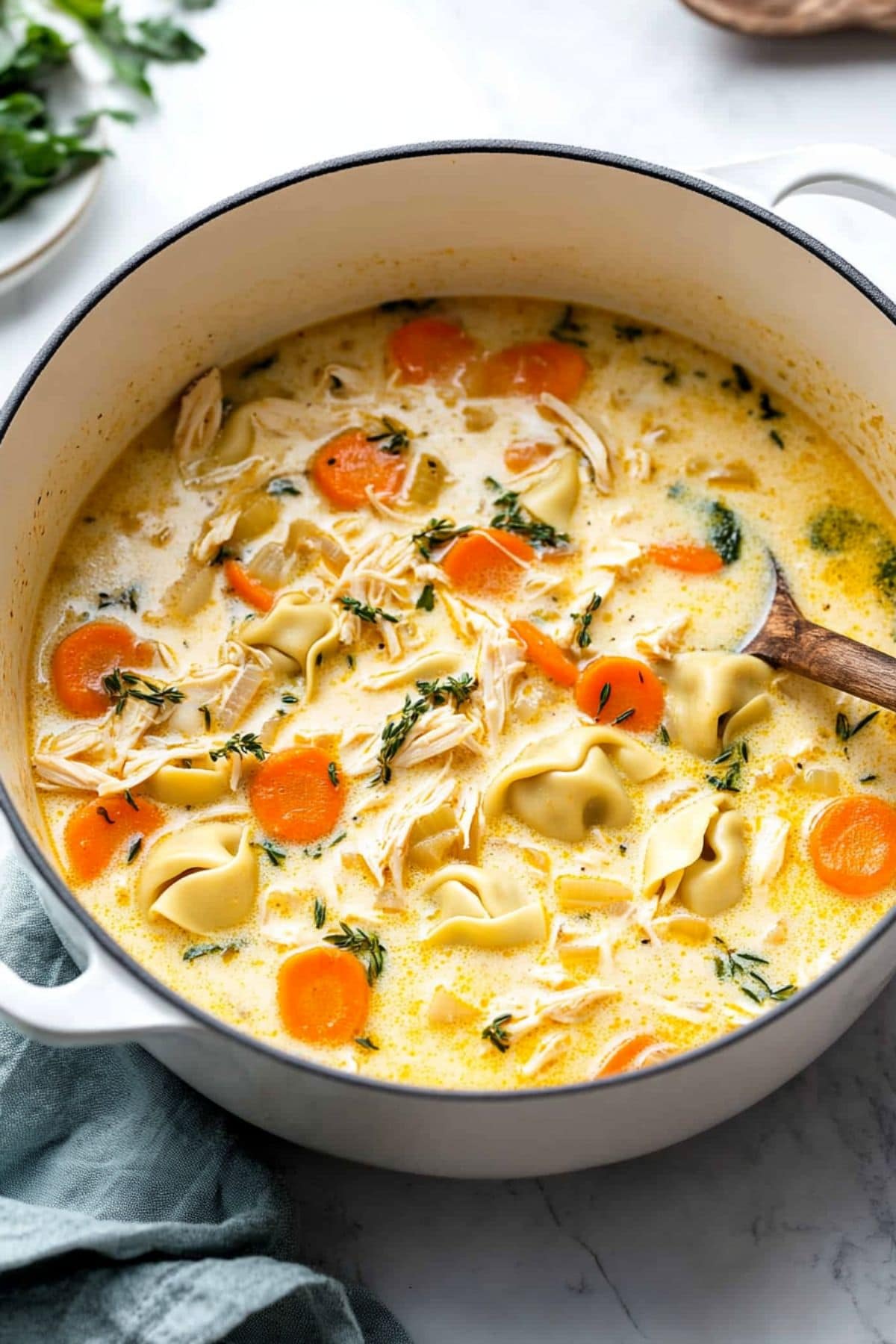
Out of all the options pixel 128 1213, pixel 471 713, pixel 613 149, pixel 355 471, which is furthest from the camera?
pixel 613 149

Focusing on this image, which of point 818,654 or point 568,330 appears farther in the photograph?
point 568,330

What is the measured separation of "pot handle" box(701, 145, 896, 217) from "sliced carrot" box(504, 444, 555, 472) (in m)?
0.75

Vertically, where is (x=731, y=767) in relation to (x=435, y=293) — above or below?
below

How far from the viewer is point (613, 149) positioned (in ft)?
14.4

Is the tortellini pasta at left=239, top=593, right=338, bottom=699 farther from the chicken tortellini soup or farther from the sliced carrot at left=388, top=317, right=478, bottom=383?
the sliced carrot at left=388, top=317, right=478, bottom=383

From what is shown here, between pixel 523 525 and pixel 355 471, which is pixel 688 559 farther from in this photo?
pixel 355 471

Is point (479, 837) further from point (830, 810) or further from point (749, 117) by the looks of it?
point (749, 117)

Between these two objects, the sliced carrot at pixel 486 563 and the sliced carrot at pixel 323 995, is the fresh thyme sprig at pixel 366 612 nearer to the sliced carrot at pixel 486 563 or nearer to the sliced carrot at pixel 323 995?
the sliced carrot at pixel 486 563

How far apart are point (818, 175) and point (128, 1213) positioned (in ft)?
8.80

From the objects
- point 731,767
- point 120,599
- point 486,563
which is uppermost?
point 486,563

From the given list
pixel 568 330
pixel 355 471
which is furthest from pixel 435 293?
pixel 355 471

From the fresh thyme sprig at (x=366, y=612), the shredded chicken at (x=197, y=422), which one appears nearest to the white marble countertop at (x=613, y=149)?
the shredded chicken at (x=197, y=422)

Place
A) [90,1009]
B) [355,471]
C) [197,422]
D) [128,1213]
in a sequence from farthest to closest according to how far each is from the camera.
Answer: [197,422], [355,471], [128,1213], [90,1009]

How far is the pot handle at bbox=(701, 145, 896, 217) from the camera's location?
3318mm
